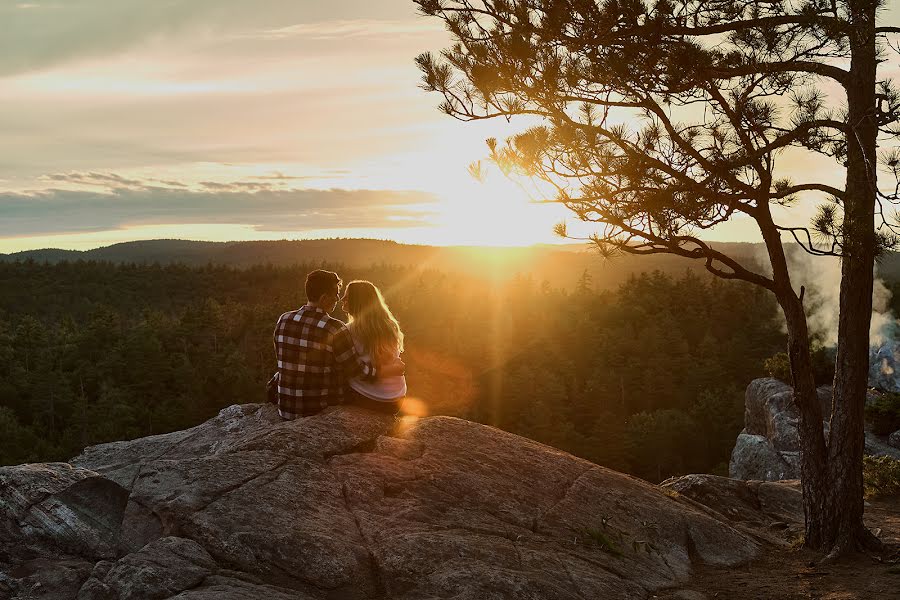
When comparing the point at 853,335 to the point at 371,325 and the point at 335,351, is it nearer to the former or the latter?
the point at 371,325

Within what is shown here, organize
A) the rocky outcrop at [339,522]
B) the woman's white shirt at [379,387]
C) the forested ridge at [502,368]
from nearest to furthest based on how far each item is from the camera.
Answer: the rocky outcrop at [339,522]
the woman's white shirt at [379,387]
the forested ridge at [502,368]

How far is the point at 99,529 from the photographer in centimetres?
700

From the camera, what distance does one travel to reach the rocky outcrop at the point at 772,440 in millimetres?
24062

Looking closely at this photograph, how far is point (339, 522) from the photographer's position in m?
7.10

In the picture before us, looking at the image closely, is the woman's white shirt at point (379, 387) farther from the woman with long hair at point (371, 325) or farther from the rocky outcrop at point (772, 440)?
the rocky outcrop at point (772, 440)

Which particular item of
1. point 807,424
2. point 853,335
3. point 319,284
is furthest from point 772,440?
point 319,284

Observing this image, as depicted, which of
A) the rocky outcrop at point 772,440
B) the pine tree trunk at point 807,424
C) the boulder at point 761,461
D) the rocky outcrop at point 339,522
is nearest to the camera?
the rocky outcrop at point 339,522

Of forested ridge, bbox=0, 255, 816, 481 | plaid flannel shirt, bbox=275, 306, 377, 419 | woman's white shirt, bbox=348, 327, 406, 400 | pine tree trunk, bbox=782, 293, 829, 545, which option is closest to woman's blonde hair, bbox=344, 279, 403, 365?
plaid flannel shirt, bbox=275, 306, 377, 419

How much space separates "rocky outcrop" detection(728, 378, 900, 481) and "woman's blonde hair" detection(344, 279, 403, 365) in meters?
18.3

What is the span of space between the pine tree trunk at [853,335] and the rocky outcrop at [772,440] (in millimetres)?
13841

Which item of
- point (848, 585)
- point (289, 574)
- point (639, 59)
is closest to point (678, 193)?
point (639, 59)

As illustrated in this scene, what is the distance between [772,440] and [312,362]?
70.6ft

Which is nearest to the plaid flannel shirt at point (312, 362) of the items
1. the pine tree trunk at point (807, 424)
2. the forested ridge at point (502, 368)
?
the pine tree trunk at point (807, 424)

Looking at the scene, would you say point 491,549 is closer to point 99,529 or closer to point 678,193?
point 99,529
